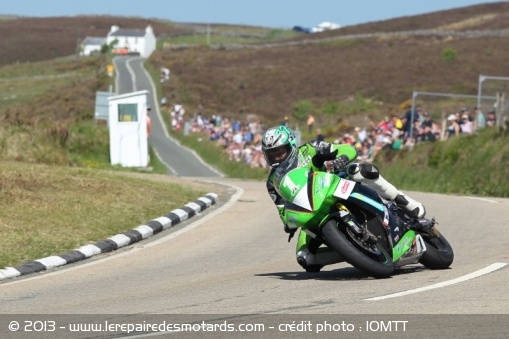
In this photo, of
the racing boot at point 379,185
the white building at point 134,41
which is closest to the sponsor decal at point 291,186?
the racing boot at point 379,185

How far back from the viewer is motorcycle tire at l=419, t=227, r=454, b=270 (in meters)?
10.9

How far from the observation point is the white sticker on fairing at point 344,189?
32.6 ft

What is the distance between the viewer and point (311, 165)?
1051 centimetres

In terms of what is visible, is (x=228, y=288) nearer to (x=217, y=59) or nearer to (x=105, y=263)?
(x=105, y=263)

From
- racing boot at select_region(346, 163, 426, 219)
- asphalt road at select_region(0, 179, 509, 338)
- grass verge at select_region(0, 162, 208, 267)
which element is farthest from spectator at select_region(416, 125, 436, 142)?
racing boot at select_region(346, 163, 426, 219)

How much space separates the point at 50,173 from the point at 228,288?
1110 cm

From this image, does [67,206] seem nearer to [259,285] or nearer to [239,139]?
[259,285]

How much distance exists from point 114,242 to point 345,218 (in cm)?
502

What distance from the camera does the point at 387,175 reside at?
30.6 meters

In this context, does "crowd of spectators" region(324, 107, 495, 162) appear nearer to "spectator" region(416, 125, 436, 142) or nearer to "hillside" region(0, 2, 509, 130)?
"spectator" region(416, 125, 436, 142)

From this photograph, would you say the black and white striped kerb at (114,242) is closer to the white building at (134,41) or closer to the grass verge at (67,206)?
the grass verge at (67,206)

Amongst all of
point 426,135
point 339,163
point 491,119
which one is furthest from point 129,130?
point 339,163

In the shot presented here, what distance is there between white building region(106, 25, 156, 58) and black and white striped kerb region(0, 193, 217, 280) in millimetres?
135883
